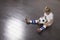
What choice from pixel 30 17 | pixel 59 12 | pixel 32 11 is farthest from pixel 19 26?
pixel 59 12

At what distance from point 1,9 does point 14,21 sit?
0.39 m

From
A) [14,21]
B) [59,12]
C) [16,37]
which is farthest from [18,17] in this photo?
[59,12]

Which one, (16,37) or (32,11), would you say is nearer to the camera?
(16,37)

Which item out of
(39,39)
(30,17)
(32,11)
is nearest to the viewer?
(39,39)

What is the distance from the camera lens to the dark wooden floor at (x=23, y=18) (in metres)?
2.16

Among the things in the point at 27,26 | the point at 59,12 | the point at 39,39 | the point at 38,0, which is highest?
the point at 38,0

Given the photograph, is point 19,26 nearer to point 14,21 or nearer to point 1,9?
point 14,21

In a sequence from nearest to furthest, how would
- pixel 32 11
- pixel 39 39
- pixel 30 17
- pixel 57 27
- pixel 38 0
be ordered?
pixel 39 39 < pixel 57 27 < pixel 30 17 < pixel 32 11 < pixel 38 0

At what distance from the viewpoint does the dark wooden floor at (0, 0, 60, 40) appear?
216cm

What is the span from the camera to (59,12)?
2.65 metres

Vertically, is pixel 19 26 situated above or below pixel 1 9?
below

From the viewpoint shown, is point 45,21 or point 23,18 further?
point 23,18

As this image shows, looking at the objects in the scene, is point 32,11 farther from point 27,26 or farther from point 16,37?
point 16,37

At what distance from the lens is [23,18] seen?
8.18 feet
